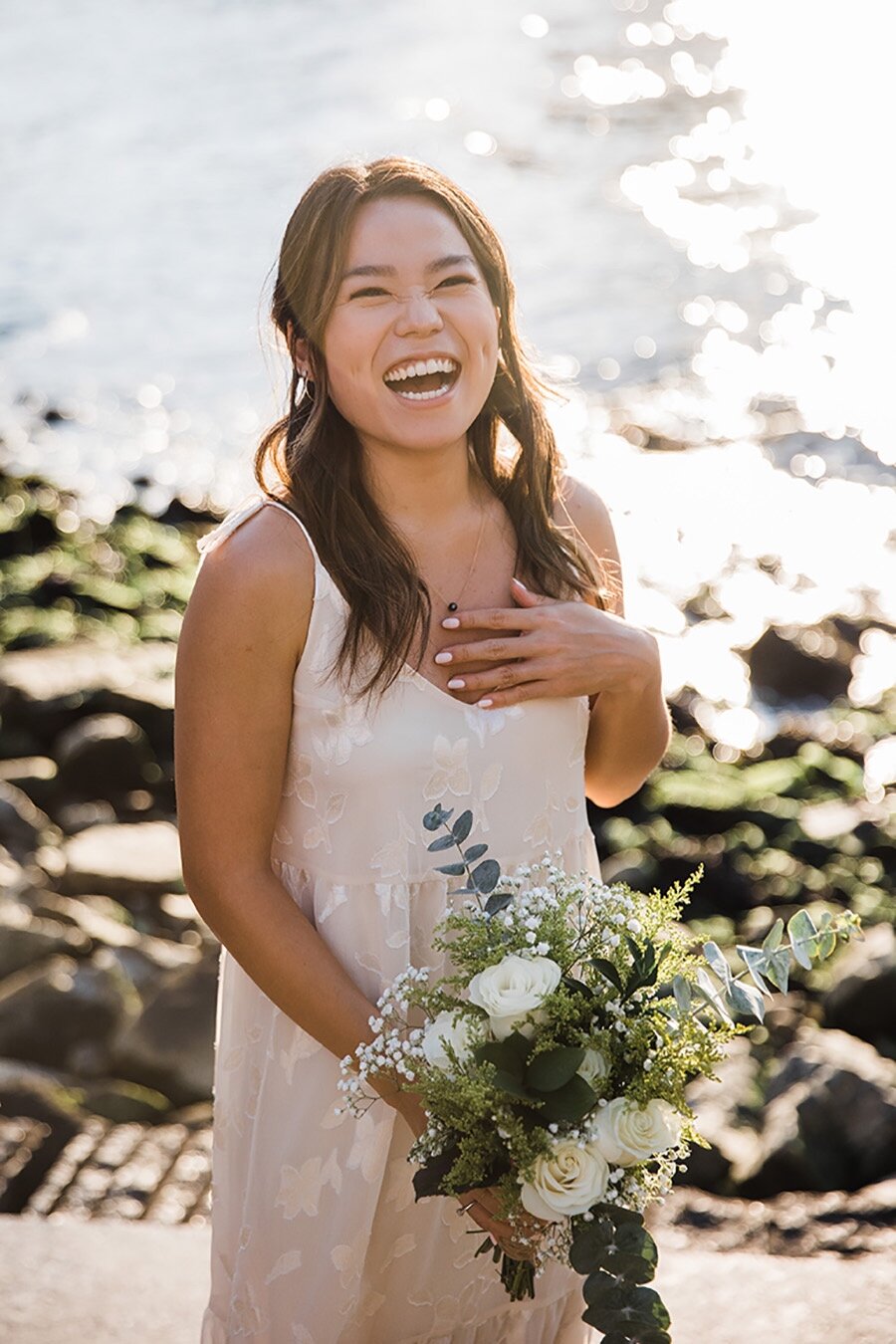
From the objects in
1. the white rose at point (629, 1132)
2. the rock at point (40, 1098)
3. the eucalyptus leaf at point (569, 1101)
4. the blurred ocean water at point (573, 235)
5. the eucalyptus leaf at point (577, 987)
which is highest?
the blurred ocean water at point (573, 235)

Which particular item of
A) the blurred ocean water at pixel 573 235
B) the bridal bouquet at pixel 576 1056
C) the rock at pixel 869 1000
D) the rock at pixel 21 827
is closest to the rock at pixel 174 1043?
the rock at pixel 21 827

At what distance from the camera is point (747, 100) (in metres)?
21.3

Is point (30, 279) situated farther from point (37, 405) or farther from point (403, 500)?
point (403, 500)

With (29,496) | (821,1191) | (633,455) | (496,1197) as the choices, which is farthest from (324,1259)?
(633,455)

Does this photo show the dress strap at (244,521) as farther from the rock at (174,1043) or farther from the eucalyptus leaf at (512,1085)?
the rock at (174,1043)

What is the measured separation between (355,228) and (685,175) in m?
16.9

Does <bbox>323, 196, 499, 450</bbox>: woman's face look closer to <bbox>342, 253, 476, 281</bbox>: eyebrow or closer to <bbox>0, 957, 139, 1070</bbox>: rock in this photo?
<bbox>342, 253, 476, 281</bbox>: eyebrow

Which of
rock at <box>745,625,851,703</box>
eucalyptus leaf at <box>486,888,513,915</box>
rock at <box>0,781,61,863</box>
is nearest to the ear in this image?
eucalyptus leaf at <box>486,888,513,915</box>

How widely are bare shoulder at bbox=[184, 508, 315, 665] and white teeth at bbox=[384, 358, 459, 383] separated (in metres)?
0.31

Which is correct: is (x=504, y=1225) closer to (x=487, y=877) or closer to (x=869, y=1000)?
(x=487, y=877)

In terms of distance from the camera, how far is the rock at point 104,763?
7.73 metres

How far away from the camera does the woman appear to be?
2.84 meters

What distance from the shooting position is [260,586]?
279cm

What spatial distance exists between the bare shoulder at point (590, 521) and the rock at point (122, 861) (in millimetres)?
3713
